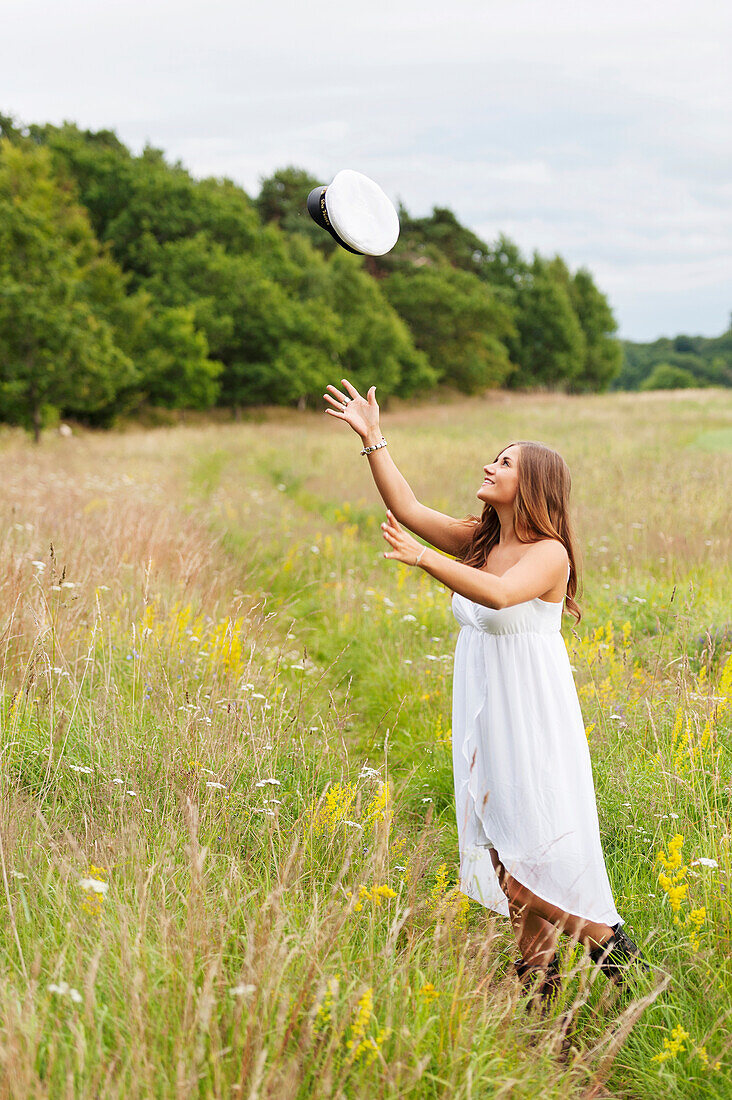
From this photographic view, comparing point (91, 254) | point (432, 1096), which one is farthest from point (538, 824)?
point (91, 254)

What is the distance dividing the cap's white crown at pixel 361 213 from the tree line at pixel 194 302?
2025 centimetres

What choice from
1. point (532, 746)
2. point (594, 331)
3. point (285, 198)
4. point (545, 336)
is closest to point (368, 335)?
point (285, 198)

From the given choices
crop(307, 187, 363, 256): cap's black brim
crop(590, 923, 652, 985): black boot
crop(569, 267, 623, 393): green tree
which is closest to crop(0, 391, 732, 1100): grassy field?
crop(590, 923, 652, 985): black boot

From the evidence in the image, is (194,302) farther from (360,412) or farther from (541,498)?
(541,498)

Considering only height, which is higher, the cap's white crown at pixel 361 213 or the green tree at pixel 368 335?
the green tree at pixel 368 335

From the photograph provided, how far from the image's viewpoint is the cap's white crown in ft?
9.34

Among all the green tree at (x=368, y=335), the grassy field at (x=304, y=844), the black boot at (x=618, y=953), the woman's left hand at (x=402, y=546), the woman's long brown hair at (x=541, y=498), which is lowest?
the black boot at (x=618, y=953)

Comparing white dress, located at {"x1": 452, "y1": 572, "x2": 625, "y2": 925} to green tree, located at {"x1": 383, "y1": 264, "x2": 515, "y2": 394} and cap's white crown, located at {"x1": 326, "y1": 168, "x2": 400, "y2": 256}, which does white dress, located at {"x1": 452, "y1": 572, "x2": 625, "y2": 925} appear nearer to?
cap's white crown, located at {"x1": 326, "y1": 168, "x2": 400, "y2": 256}

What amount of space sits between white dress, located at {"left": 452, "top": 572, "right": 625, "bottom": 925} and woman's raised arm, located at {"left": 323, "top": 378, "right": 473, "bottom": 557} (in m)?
0.50

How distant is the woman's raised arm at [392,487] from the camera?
9.93 ft

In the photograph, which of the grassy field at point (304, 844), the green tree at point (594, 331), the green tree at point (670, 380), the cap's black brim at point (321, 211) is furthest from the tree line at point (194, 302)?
the green tree at point (670, 380)

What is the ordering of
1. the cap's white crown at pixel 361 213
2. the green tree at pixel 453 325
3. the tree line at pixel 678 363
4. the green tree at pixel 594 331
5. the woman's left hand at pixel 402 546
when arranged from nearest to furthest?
the woman's left hand at pixel 402 546 → the cap's white crown at pixel 361 213 → the green tree at pixel 453 325 → the green tree at pixel 594 331 → the tree line at pixel 678 363

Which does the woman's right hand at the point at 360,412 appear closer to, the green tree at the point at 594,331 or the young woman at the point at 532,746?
the young woman at the point at 532,746

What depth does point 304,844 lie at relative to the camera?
244 centimetres
